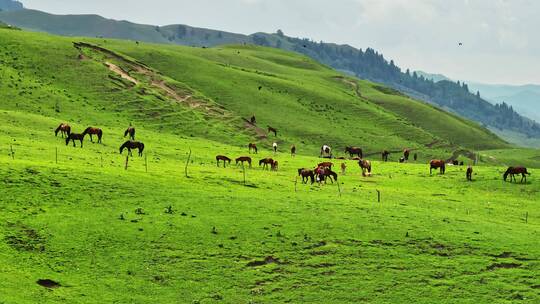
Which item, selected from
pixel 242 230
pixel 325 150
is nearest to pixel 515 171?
pixel 242 230

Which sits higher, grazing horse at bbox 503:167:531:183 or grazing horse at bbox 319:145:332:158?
grazing horse at bbox 503:167:531:183

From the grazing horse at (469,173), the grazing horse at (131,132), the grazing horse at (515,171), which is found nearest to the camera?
the grazing horse at (515,171)

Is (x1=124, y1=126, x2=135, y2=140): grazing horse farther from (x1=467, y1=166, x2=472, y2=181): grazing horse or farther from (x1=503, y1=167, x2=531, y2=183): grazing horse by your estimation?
Answer: (x1=503, y1=167, x2=531, y2=183): grazing horse

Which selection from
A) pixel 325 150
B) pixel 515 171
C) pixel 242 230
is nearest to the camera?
pixel 242 230

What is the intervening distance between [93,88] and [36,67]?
11.5 m

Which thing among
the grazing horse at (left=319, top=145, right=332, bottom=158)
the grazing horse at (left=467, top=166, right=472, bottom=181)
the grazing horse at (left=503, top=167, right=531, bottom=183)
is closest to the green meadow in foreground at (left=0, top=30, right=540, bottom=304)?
the grazing horse at (left=467, top=166, right=472, bottom=181)

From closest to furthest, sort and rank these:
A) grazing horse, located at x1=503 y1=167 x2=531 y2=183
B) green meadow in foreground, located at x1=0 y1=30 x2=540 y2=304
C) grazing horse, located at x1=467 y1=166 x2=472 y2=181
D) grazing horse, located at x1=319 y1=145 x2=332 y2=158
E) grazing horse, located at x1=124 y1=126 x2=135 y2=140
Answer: green meadow in foreground, located at x1=0 y1=30 x2=540 y2=304 < grazing horse, located at x1=503 y1=167 x2=531 y2=183 < grazing horse, located at x1=467 y1=166 x2=472 y2=181 < grazing horse, located at x1=124 y1=126 x2=135 y2=140 < grazing horse, located at x1=319 y1=145 x2=332 y2=158

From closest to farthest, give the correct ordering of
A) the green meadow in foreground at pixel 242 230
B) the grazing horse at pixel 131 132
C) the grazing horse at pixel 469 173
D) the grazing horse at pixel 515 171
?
1. the green meadow in foreground at pixel 242 230
2. the grazing horse at pixel 515 171
3. the grazing horse at pixel 469 173
4. the grazing horse at pixel 131 132

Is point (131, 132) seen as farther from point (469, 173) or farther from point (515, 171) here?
point (515, 171)

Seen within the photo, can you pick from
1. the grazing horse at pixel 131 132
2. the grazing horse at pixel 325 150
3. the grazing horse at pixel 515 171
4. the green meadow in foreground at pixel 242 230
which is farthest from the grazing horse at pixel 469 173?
the grazing horse at pixel 131 132

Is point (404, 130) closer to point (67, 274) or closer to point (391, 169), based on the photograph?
point (391, 169)

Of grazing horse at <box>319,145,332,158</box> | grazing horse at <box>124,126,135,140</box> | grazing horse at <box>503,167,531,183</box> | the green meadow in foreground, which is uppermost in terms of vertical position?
grazing horse at <box>124,126,135,140</box>

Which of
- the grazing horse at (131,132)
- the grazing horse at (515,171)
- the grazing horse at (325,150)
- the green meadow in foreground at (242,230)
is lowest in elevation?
the green meadow in foreground at (242,230)

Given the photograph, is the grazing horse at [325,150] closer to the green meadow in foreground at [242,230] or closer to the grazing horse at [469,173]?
the green meadow in foreground at [242,230]
